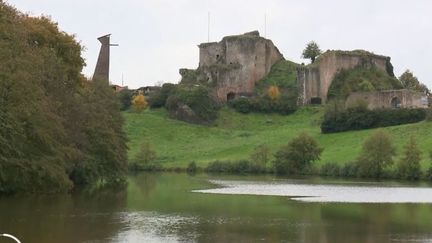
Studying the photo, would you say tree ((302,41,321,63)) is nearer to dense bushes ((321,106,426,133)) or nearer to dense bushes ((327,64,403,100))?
dense bushes ((327,64,403,100))

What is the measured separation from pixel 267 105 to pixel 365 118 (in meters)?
22.5

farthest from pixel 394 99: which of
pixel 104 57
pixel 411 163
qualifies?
pixel 104 57

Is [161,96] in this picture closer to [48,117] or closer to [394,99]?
[394,99]

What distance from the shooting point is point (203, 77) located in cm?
12100

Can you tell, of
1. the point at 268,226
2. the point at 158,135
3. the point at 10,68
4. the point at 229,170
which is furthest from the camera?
the point at 158,135

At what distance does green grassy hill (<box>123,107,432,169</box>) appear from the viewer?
84.8m

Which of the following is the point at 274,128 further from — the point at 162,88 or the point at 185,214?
the point at 185,214

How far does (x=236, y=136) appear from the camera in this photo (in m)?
99.9

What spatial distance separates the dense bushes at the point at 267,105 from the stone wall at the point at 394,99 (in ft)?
36.8

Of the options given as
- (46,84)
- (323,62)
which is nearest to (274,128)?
(323,62)

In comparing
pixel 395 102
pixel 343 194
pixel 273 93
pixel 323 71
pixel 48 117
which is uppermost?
pixel 323 71

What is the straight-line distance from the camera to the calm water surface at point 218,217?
2388 cm

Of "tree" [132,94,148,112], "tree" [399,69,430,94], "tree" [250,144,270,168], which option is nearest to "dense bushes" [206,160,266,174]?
"tree" [250,144,270,168]

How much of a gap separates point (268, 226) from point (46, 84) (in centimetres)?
2118
